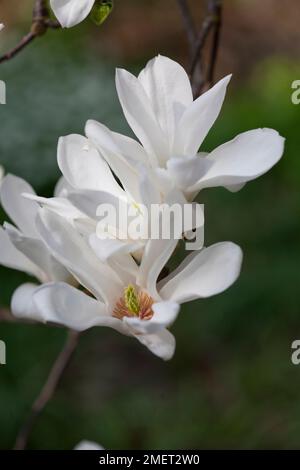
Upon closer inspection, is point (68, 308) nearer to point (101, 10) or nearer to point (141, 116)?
point (141, 116)

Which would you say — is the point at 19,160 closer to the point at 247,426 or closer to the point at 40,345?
the point at 40,345

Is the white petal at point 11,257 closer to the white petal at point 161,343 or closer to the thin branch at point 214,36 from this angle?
the white petal at point 161,343

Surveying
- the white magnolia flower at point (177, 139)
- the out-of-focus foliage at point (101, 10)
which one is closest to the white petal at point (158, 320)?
the white magnolia flower at point (177, 139)

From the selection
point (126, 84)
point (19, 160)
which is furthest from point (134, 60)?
point (126, 84)

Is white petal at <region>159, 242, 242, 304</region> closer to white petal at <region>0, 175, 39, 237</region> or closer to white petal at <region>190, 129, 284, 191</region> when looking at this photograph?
white petal at <region>190, 129, 284, 191</region>

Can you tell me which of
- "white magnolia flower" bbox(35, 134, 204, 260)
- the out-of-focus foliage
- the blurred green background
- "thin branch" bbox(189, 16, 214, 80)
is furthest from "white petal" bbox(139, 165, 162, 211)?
the blurred green background

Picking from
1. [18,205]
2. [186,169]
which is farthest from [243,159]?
[18,205]

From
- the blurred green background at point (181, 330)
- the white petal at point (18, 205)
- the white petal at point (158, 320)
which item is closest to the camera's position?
the white petal at point (158, 320)
